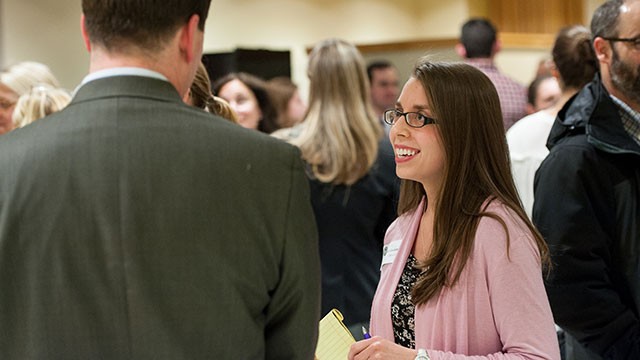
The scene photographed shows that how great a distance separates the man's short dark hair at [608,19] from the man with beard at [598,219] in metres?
0.06

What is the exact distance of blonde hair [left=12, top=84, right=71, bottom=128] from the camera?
3705 mm

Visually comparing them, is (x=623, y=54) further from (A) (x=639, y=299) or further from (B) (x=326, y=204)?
(B) (x=326, y=204)

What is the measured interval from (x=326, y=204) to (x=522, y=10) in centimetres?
675

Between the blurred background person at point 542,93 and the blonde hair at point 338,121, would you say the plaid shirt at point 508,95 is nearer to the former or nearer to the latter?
the blurred background person at point 542,93

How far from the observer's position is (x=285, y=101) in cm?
579

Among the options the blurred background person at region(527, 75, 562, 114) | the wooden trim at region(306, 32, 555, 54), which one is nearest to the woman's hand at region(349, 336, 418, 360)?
the blurred background person at region(527, 75, 562, 114)

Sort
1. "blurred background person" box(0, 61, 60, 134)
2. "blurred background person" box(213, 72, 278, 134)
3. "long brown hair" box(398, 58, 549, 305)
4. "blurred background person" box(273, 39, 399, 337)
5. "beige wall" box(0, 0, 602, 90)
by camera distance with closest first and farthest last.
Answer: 1. "long brown hair" box(398, 58, 549, 305)
2. "blurred background person" box(273, 39, 399, 337)
3. "blurred background person" box(0, 61, 60, 134)
4. "blurred background person" box(213, 72, 278, 134)
5. "beige wall" box(0, 0, 602, 90)

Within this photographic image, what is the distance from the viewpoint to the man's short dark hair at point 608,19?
261cm

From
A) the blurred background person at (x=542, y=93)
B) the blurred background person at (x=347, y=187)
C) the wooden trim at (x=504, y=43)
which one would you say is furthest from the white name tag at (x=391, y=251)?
the wooden trim at (x=504, y=43)

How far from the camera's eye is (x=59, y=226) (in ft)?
4.51

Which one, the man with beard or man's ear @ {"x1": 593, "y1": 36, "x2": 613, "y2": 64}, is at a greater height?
man's ear @ {"x1": 593, "y1": 36, "x2": 613, "y2": 64}

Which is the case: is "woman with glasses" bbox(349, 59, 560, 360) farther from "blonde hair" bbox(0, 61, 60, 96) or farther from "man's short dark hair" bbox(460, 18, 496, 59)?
"man's short dark hair" bbox(460, 18, 496, 59)

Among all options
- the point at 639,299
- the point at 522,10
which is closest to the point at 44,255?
the point at 639,299

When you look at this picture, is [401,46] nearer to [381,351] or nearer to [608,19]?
[608,19]
